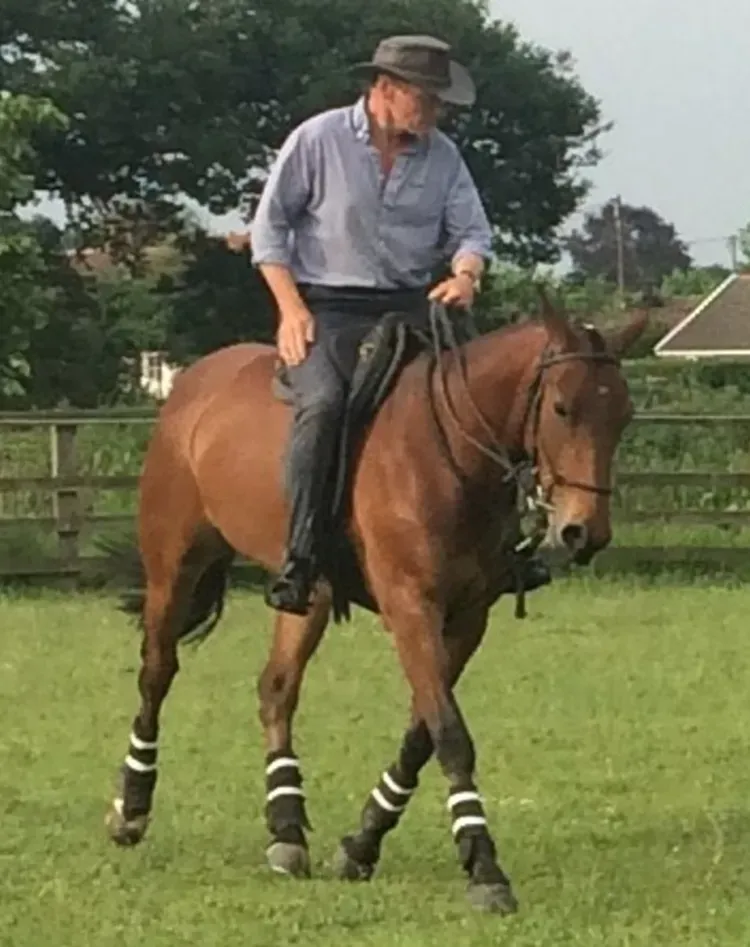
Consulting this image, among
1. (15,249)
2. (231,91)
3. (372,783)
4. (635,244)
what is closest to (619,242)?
(635,244)

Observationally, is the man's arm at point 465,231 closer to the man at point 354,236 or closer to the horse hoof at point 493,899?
the man at point 354,236

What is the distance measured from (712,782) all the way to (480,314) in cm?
3515

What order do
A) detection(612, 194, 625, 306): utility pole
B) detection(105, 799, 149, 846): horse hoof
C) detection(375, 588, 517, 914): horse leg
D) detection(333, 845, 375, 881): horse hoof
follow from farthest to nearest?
1. detection(612, 194, 625, 306): utility pole
2. detection(105, 799, 149, 846): horse hoof
3. detection(333, 845, 375, 881): horse hoof
4. detection(375, 588, 517, 914): horse leg

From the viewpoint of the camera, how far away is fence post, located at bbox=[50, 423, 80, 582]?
1692 centimetres

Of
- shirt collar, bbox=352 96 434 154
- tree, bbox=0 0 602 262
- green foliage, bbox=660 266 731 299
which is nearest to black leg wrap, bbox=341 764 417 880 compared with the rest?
shirt collar, bbox=352 96 434 154

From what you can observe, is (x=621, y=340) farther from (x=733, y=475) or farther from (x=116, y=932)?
(x=733, y=475)

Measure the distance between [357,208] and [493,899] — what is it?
6.91ft

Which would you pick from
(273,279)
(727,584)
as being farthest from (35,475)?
(273,279)

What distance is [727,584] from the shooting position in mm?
17250

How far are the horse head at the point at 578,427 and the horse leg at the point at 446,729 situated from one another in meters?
0.47

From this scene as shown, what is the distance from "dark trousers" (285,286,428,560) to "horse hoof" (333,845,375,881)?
3.06 ft

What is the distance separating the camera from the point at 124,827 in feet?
24.3

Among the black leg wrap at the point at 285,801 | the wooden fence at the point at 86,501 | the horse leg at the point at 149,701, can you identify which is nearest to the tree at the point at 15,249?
the wooden fence at the point at 86,501

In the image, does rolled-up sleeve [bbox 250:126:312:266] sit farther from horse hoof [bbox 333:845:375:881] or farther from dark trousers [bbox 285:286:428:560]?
horse hoof [bbox 333:845:375:881]
